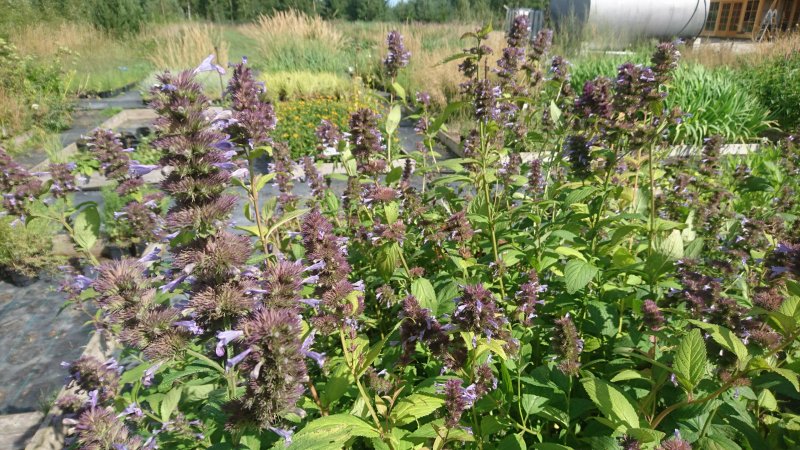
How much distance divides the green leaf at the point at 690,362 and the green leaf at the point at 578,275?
1.57 feet

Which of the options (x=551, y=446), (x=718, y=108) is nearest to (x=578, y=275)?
(x=551, y=446)

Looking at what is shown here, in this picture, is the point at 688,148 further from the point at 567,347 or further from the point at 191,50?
the point at 191,50

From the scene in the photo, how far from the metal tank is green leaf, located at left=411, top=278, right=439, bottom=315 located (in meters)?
18.1

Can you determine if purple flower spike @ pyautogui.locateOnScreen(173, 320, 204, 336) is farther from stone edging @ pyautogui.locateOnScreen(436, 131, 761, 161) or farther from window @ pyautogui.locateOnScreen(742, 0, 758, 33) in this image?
window @ pyautogui.locateOnScreen(742, 0, 758, 33)

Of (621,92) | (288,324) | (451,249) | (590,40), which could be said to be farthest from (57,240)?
(590,40)

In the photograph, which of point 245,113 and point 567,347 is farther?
point 245,113

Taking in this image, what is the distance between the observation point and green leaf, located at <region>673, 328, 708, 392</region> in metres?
1.21

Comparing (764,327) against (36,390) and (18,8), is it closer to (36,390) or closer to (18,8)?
(36,390)

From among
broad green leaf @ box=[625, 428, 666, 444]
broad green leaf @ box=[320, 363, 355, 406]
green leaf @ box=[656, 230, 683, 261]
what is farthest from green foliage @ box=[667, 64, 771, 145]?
broad green leaf @ box=[320, 363, 355, 406]

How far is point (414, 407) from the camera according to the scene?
4.54 feet

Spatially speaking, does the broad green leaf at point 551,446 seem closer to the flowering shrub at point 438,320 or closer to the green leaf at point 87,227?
the flowering shrub at point 438,320

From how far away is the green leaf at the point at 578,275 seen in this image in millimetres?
1709

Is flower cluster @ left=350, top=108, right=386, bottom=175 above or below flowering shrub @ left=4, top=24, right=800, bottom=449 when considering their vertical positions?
above

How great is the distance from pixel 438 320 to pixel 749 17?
99.3ft
